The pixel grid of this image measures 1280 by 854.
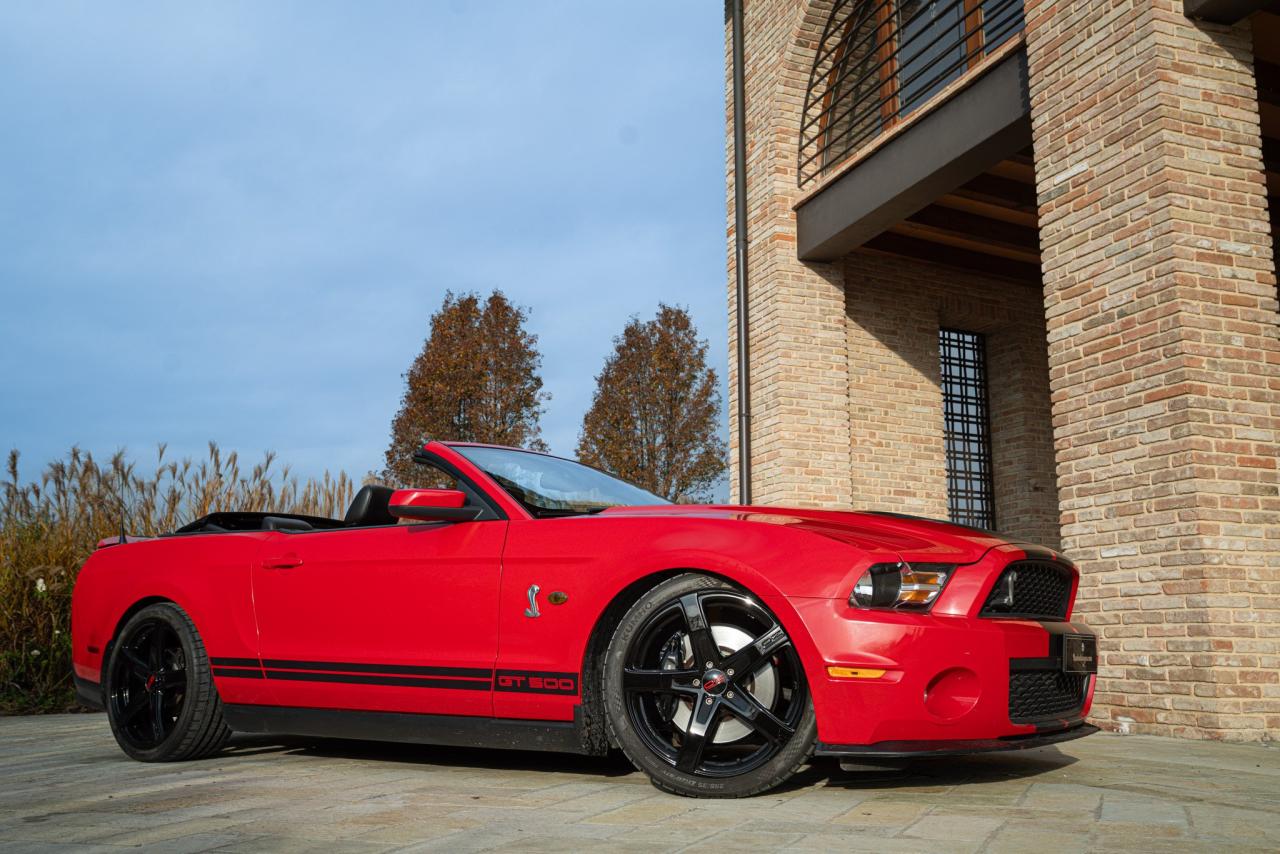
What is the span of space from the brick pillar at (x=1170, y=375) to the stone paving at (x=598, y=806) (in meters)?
1.27

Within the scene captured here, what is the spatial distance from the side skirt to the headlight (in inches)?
43.2

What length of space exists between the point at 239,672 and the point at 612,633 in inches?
71.5

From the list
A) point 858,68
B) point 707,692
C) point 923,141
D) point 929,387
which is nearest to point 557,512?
point 707,692

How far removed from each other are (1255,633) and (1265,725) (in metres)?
0.48

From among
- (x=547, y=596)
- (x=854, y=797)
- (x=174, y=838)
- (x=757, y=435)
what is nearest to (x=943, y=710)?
(x=854, y=797)

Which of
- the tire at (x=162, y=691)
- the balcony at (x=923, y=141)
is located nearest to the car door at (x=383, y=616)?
the tire at (x=162, y=691)

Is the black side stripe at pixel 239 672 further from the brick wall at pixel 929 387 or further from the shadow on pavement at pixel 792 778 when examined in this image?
the brick wall at pixel 929 387

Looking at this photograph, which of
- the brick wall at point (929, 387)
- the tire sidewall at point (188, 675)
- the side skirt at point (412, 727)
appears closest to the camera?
the side skirt at point (412, 727)

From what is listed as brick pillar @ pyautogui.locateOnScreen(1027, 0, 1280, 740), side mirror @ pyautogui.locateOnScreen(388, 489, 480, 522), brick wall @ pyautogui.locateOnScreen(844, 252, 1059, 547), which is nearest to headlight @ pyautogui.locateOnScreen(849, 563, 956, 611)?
side mirror @ pyautogui.locateOnScreen(388, 489, 480, 522)

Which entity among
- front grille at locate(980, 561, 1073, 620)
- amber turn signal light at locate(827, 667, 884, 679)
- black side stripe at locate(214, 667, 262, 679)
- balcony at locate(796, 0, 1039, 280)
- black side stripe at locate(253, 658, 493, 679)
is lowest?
black side stripe at locate(214, 667, 262, 679)

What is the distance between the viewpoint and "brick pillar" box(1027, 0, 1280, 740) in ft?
19.5

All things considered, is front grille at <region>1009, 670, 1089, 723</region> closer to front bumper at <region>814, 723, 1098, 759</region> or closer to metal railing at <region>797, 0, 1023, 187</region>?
front bumper at <region>814, 723, 1098, 759</region>

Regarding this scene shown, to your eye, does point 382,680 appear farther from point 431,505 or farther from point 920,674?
point 920,674

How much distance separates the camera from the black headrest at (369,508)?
4.53 meters
